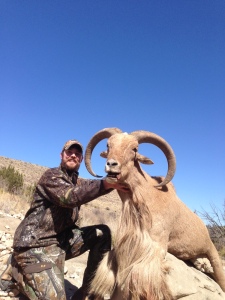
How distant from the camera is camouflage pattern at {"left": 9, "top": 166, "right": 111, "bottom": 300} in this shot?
4051 mm

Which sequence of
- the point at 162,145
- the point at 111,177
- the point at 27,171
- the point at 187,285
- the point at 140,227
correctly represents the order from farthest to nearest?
1. the point at 27,171
2. the point at 162,145
3. the point at 187,285
4. the point at 140,227
5. the point at 111,177

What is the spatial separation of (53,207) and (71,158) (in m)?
0.71

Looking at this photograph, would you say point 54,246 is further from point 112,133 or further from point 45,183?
point 112,133

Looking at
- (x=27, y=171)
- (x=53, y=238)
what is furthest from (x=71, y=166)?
(x=27, y=171)

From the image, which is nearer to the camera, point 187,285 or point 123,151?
point 123,151

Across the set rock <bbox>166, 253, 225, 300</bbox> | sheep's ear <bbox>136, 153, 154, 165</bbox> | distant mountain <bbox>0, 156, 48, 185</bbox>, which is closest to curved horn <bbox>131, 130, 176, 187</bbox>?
sheep's ear <bbox>136, 153, 154, 165</bbox>

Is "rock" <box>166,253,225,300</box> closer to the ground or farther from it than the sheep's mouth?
closer to the ground

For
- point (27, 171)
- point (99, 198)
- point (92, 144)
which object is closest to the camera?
point (92, 144)

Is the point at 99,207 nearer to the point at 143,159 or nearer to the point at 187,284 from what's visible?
the point at 187,284

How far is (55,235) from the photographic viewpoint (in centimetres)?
451

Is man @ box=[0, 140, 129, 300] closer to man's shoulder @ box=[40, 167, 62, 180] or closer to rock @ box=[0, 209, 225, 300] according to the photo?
man's shoulder @ box=[40, 167, 62, 180]

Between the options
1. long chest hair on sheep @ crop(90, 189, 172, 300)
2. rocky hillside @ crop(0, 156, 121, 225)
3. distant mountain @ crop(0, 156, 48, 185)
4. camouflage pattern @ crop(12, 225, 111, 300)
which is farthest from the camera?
distant mountain @ crop(0, 156, 48, 185)

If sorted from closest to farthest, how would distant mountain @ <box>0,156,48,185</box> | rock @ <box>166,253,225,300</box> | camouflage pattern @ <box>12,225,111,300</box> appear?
camouflage pattern @ <box>12,225,111,300</box> < rock @ <box>166,253,225,300</box> < distant mountain @ <box>0,156,48,185</box>

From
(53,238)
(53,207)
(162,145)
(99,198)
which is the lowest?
(99,198)
